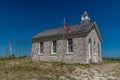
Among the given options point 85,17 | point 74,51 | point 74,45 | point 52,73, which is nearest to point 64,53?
point 74,51

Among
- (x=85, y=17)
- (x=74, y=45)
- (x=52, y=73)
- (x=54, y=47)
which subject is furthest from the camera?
(x=85, y=17)

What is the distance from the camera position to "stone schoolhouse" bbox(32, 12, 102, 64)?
62.7 feet

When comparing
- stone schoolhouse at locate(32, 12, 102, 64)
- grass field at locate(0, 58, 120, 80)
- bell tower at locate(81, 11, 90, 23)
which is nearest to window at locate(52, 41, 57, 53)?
stone schoolhouse at locate(32, 12, 102, 64)

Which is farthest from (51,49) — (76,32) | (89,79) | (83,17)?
(89,79)

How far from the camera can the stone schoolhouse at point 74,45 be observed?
19.1 meters

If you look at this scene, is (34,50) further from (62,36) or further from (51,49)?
(62,36)

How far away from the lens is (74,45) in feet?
64.5

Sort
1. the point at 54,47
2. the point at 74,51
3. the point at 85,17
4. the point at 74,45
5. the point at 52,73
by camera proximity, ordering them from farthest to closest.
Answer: the point at 85,17 < the point at 54,47 < the point at 74,45 < the point at 74,51 < the point at 52,73

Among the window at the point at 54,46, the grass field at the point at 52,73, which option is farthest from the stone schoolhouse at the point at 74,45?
the grass field at the point at 52,73

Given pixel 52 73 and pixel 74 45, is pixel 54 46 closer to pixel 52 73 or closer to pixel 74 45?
pixel 74 45

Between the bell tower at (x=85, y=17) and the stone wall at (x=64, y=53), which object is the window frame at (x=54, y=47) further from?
the bell tower at (x=85, y=17)

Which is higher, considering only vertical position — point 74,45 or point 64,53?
point 74,45

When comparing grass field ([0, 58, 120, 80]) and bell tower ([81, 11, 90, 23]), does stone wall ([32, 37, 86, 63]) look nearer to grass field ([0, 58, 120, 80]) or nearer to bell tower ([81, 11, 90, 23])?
bell tower ([81, 11, 90, 23])

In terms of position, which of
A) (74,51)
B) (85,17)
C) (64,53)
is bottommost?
(64,53)
